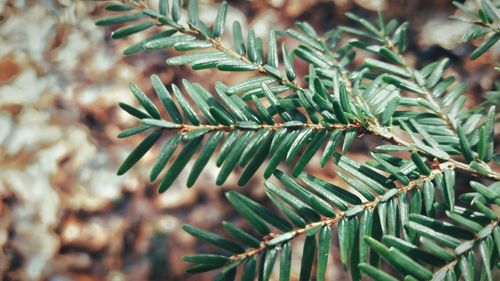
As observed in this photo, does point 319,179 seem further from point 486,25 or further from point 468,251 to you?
point 486,25

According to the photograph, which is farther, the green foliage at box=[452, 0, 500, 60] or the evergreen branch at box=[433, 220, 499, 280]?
the green foliage at box=[452, 0, 500, 60]

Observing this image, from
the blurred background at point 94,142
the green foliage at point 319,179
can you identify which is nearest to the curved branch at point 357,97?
the green foliage at point 319,179

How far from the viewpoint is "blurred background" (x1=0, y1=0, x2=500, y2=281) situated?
1160mm

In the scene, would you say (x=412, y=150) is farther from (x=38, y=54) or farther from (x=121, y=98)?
(x=38, y=54)

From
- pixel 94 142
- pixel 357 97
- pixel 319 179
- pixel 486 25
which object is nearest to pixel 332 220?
pixel 319 179

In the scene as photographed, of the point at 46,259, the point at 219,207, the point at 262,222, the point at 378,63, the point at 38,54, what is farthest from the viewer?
the point at 38,54

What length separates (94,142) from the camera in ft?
4.19

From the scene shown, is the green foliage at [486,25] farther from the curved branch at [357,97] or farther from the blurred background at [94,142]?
the blurred background at [94,142]

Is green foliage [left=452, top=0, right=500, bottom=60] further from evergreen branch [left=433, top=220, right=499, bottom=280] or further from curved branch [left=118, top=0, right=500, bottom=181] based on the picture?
evergreen branch [left=433, top=220, right=499, bottom=280]

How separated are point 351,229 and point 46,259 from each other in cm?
101

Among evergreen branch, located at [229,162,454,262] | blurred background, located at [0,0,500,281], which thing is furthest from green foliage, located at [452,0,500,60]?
blurred background, located at [0,0,500,281]

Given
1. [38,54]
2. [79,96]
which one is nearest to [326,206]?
[79,96]

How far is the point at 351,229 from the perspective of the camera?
392 millimetres

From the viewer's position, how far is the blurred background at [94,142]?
116cm
